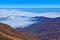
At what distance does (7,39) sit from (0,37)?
1.77 meters

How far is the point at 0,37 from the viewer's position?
5397 cm

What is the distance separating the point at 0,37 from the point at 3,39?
1036 millimetres

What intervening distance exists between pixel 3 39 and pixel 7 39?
2.93 ft

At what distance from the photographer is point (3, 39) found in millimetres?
53375

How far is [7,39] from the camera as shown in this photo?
5344 centimetres
